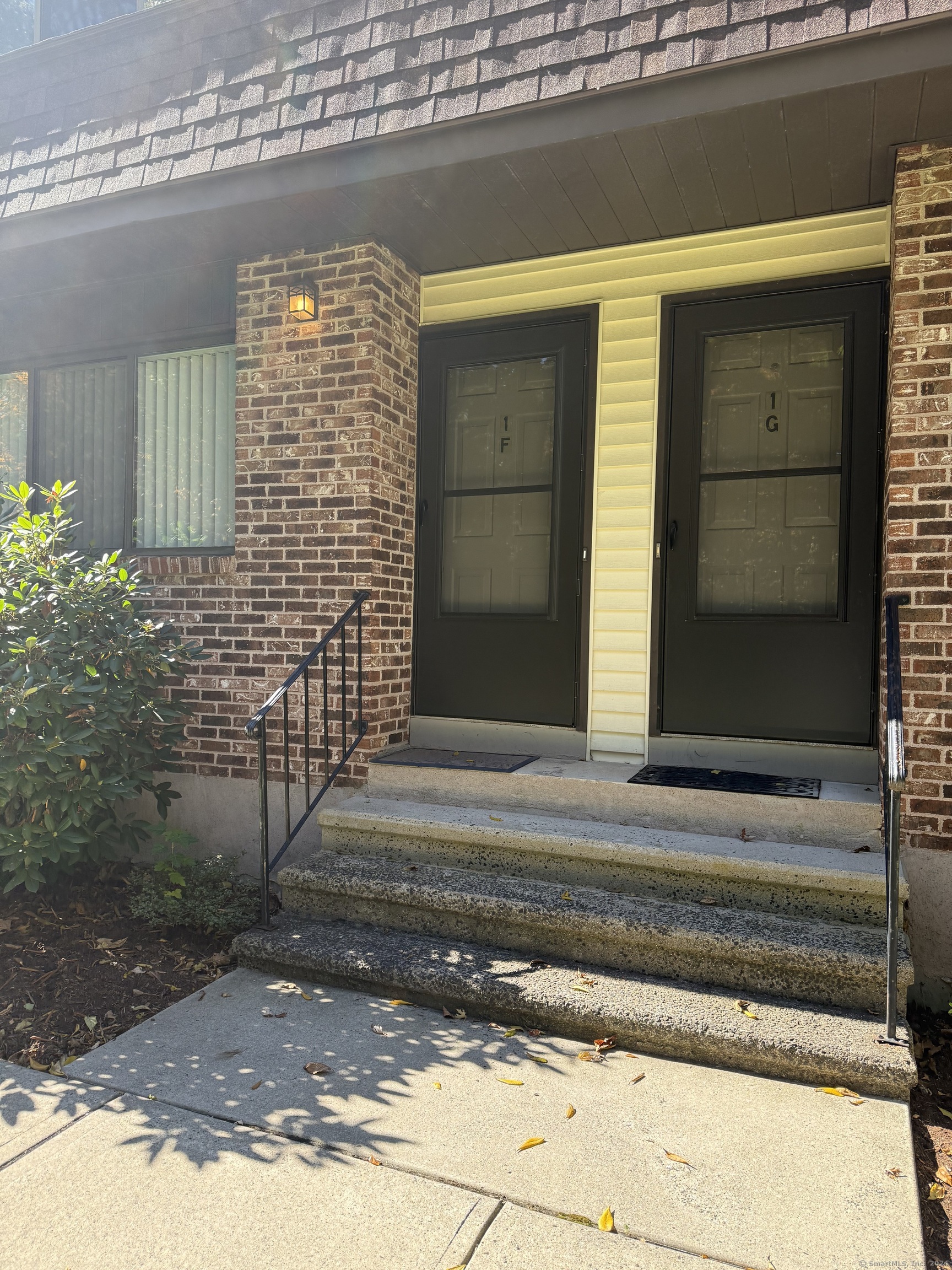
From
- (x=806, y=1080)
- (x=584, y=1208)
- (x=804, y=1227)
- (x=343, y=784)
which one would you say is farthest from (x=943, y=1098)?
(x=343, y=784)

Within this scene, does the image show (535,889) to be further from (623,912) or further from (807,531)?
(807,531)

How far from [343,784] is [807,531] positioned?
7.88 feet

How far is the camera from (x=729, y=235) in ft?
12.2

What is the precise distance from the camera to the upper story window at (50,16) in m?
4.75

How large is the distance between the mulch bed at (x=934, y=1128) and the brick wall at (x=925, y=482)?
626 millimetres

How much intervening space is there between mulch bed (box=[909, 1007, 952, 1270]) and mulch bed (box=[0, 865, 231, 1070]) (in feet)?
7.63

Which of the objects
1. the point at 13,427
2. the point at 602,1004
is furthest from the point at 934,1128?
the point at 13,427

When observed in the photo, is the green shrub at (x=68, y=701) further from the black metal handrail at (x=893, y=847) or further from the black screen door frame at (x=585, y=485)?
the black metal handrail at (x=893, y=847)

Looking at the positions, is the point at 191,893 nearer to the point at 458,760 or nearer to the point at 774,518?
the point at 458,760

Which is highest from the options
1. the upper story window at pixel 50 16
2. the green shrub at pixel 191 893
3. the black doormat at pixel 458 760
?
the upper story window at pixel 50 16

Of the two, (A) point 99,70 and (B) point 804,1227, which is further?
(A) point 99,70

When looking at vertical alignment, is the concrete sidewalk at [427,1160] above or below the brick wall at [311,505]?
below

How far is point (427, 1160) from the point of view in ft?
6.60

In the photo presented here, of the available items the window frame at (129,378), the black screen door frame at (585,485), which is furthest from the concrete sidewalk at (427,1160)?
the window frame at (129,378)
